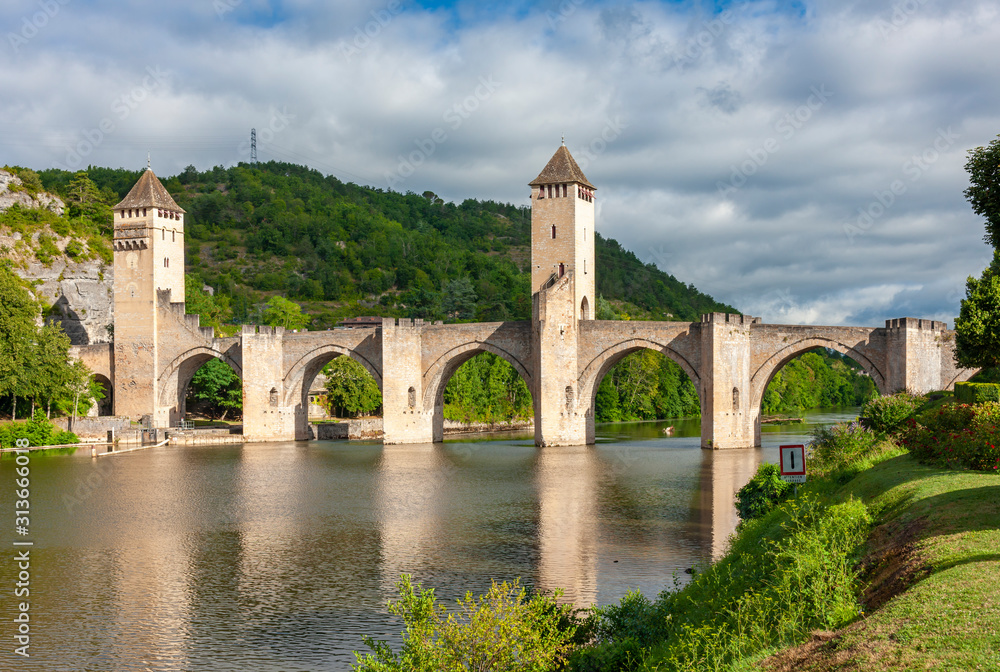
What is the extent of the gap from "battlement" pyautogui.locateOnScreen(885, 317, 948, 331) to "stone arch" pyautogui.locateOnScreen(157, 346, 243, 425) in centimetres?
2895

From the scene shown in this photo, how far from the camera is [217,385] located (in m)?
47.4

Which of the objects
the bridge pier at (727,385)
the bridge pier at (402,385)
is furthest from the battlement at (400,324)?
the bridge pier at (727,385)

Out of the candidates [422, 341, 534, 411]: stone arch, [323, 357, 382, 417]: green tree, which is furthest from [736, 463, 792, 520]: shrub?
[323, 357, 382, 417]: green tree

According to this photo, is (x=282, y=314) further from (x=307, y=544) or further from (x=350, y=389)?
(x=307, y=544)

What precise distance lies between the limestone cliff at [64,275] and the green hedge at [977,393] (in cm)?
4532

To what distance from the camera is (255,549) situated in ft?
52.3

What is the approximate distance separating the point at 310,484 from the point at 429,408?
1387 cm

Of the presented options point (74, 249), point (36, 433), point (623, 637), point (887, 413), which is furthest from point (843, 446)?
point (74, 249)

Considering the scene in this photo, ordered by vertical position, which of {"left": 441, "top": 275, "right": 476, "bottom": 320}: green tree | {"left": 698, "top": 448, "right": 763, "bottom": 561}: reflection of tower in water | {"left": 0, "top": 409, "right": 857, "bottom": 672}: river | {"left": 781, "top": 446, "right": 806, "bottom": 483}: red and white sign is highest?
{"left": 441, "top": 275, "right": 476, "bottom": 320}: green tree

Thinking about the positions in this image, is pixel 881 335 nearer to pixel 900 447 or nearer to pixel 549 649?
pixel 900 447

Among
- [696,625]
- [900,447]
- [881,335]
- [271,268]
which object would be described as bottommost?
[696,625]

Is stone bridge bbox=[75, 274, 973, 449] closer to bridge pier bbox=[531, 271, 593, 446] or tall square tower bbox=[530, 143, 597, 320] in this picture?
bridge pier bbox=[531, 271, 593, 446]

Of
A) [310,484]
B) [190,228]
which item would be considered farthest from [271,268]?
[310,484]

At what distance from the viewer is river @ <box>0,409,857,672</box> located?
10.9 meters
